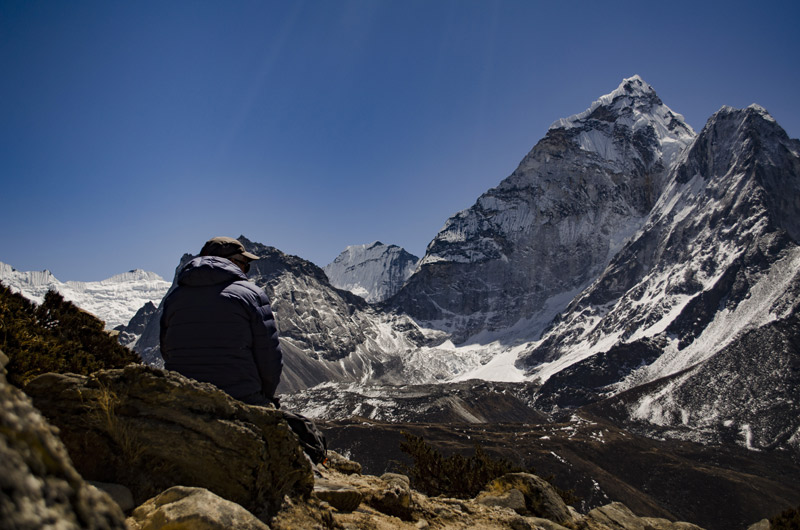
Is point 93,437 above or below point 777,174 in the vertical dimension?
below

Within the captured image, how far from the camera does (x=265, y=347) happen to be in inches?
257

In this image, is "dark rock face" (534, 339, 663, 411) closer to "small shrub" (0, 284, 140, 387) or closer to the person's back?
"small shrub" (0, 284, 140, 387)

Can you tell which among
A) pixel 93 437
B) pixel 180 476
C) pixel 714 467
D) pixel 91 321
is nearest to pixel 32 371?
pixel 93 437

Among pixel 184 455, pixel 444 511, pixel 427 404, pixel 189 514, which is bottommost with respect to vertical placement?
pixel 444 511

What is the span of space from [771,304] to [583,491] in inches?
3981

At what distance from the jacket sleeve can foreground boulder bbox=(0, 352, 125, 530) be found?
191 inches

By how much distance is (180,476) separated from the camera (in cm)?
454

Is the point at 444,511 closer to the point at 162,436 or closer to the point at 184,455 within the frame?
the point at 184,455

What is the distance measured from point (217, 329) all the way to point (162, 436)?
176 centimetres

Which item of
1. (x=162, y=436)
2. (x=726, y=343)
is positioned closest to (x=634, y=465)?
(x=726, y=343)

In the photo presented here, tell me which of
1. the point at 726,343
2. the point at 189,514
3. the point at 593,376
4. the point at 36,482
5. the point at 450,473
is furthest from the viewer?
the point at 593,376

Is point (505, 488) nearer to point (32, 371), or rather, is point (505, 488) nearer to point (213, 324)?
point (213, 324)

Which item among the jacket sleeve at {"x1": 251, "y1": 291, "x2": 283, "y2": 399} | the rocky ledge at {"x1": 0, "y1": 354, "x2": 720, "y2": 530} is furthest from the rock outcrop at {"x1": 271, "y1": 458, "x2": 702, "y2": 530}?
the jacket sleeve at {"x1": 251, "y1": 291, "x2": 283, "y2": 399}

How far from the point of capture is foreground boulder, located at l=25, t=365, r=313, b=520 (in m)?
4.38
